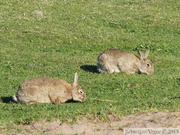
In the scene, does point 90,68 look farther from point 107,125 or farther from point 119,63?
point 107,125

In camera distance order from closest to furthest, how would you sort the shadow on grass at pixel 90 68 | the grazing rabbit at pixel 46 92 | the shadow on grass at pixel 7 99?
1. the grazing rabbit at pixel 46 92
2. the shadow on grass at pixel 7 99
3. the shadow on grass at pixel 90 68

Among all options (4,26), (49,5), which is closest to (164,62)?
(4,26)

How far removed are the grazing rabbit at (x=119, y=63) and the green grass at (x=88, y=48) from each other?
0.39 m

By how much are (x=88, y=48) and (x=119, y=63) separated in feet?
10.7

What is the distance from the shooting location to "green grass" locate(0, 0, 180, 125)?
44.1 feet

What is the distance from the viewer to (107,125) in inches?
460

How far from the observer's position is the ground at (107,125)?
37.2ft

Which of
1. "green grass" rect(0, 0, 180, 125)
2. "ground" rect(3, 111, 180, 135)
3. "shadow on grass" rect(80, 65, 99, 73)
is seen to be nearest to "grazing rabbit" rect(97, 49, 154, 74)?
"shadow on grass" rect(80, 65, 99, 73)

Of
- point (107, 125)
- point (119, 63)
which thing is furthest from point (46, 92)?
point (119, 63)

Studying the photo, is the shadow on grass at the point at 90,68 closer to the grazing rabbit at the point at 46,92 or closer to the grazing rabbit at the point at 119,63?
the grazing rabbit at the point at 119,63

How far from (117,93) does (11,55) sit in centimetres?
564

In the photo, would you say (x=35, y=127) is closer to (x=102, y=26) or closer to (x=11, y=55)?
(x=11, y=55)

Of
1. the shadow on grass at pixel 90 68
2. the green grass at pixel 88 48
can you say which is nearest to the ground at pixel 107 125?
the green grass at pixel 88 48

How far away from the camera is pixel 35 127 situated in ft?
38.9
